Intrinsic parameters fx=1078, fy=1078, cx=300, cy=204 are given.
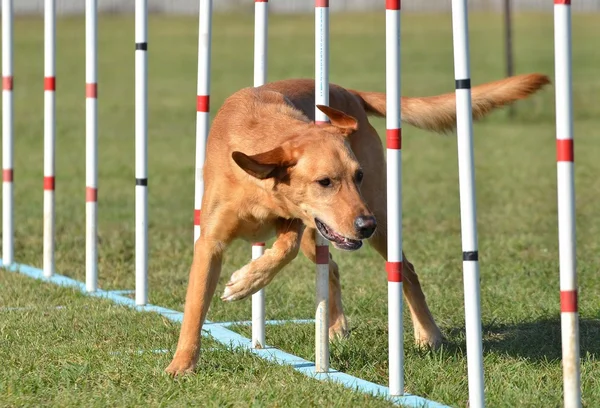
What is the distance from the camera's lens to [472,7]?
6000 cm

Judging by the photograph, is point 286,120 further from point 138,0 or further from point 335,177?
point 138,0

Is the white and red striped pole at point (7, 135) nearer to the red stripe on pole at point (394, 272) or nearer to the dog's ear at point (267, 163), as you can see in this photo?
the dog's ear at point (267, 163)

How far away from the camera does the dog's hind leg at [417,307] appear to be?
20.3ft

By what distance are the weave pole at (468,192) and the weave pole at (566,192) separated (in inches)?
15.3

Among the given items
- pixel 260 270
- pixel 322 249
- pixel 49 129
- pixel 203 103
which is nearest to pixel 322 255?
pixel 322 249

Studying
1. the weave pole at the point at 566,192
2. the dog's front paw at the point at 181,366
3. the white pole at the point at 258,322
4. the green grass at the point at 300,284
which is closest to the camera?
the weave pole at the point at 566,192

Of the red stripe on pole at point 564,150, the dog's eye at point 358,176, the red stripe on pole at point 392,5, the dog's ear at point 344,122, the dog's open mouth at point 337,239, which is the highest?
the red stripe on pole at point 392,5

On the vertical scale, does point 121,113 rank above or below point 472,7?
below

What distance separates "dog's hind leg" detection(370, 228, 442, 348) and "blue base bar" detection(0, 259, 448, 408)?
78 cm

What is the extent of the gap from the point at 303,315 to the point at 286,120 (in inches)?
71.3

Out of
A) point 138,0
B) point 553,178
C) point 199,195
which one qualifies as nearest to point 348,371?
point 199,195

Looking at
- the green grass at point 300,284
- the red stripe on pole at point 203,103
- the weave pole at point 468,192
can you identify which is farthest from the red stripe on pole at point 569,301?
the red stripe on pole at point 203,103

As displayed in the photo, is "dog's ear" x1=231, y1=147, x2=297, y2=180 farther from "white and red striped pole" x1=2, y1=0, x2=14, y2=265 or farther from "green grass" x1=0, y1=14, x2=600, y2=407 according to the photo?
"white and red striped pole" x1=2, y1=0, x2=14, y2=265

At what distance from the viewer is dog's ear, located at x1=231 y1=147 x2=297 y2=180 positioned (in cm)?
512
